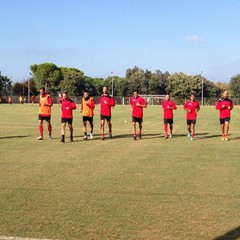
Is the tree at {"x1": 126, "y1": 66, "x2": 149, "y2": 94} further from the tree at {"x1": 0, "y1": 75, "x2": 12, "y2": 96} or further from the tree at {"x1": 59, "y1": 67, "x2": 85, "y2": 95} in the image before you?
the tree at {"x1": 0, "y1": 75, "x2": 12, "y2": 96}

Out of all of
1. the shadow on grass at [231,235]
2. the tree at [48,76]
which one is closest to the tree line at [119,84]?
the tree at [48,76]

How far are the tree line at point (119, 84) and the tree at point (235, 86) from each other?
1383mm

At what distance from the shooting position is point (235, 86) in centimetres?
9238

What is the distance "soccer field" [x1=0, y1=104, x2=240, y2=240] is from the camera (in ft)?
16.5

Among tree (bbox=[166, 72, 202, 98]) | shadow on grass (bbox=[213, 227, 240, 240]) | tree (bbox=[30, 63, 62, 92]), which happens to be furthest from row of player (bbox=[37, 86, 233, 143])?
tree (bbox=[30, 63, 62, 92])

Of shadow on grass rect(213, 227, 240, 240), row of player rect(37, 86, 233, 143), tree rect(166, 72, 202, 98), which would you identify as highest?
tree rect(166, 72, 202, 98)

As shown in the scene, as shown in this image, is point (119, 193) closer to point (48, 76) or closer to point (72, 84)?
point (72, 84)

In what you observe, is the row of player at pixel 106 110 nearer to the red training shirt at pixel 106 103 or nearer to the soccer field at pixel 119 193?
the red training shirt at pixel 106 103

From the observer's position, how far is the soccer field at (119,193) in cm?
504

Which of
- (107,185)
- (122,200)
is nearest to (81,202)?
(122,200)

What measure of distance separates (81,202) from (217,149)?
7273mm

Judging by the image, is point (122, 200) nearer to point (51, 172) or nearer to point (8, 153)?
point (51, 172)

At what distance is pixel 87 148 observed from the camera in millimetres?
12633

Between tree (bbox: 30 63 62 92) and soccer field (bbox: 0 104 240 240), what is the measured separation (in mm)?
92645
